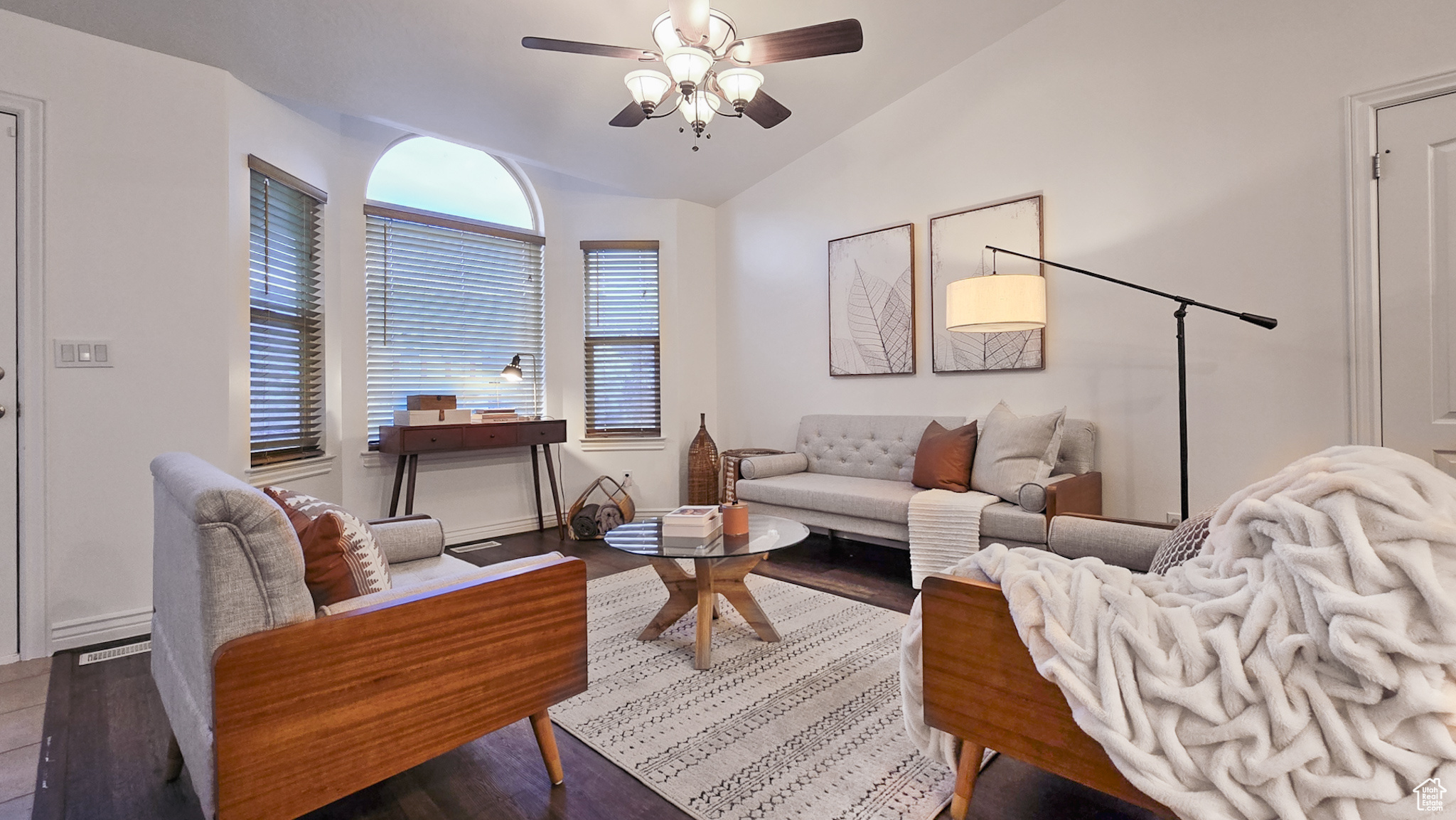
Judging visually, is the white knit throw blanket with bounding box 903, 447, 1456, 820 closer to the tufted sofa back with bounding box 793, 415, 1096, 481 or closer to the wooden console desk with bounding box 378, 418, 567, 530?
the tufted sofa back with bounding box 793, 415, 1096, 481

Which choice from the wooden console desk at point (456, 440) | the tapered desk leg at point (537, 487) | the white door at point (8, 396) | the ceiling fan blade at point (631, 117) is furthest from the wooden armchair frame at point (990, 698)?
the tapered desk leg at point (537, 487)

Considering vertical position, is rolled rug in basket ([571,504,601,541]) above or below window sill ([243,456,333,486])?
below

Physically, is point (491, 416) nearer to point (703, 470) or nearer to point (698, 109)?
point (703, 470)

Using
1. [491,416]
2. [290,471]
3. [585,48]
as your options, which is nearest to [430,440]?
[491,416]

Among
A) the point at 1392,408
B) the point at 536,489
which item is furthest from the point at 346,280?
the point at 1392,408

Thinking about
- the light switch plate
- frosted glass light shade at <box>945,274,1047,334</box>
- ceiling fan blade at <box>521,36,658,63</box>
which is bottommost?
the light switch plate

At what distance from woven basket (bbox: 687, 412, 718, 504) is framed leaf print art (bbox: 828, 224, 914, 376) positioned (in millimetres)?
1101

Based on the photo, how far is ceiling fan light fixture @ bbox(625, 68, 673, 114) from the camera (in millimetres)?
2502

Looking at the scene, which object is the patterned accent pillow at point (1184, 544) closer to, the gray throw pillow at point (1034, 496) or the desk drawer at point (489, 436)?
the gray throw pillow at point (1034, 496)

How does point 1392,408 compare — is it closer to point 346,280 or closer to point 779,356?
point 779,356

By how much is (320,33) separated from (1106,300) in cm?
394

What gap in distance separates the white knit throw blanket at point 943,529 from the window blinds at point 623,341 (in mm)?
2503

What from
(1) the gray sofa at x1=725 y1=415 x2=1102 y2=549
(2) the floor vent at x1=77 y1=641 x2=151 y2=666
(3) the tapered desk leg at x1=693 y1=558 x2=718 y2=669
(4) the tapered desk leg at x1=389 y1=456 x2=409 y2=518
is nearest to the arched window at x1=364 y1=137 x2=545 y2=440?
(4) the tapered desk leg at x1=389 y1=456 x2=409 y2=518

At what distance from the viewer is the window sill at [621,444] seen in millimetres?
5039
